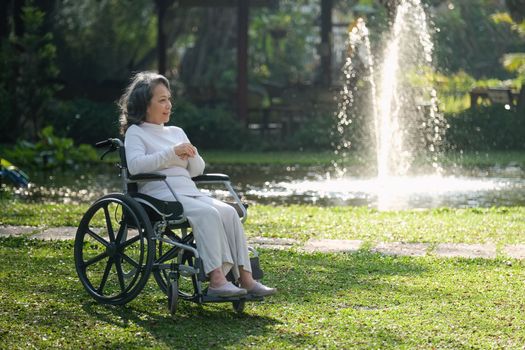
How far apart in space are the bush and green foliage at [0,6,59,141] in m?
7.26

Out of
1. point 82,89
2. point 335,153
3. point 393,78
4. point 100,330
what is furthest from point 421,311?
point 82,89

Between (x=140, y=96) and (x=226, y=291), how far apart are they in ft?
4.42

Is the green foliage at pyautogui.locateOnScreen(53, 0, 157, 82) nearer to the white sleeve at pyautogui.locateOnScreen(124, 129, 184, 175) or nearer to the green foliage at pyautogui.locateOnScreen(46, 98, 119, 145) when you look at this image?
the green foliage at pyautogui.locateOnScreen(46, 98, 119, 145)

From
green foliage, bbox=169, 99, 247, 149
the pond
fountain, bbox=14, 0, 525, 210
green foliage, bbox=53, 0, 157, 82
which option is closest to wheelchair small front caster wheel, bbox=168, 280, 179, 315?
the pond

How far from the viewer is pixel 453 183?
53.8 feet

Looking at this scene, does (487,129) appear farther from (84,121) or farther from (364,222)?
(364,222)

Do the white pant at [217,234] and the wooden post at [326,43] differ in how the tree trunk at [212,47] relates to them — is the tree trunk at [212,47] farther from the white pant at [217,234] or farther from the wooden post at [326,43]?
the white pant at [217,234]

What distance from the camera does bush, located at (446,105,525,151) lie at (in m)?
22.2

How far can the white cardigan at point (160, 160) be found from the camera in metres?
6.72

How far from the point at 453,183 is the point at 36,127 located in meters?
7.97

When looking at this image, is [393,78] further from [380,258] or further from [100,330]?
[100,330]

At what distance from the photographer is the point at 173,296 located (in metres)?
6.45

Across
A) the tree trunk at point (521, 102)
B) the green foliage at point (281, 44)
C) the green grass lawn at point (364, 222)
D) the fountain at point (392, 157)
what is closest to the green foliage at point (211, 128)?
the fountain at point (392, 157)

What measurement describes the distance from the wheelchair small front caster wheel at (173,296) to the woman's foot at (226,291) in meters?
0.21
